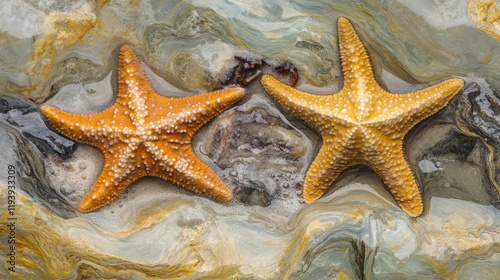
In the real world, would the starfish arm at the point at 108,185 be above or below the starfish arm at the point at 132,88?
below

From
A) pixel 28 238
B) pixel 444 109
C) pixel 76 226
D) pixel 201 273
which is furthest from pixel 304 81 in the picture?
pixel 28 238

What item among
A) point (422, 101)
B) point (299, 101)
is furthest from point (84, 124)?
point (422, 101)

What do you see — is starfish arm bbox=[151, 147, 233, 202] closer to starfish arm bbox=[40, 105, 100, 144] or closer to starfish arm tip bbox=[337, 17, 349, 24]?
starfish arm bbox=[40, 105, 100, 144]

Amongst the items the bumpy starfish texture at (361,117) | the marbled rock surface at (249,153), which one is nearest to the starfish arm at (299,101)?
the bumpy starfish texture at (361,117)

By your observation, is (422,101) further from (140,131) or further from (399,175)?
(140,131)

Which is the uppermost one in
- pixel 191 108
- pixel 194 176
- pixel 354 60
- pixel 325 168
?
pixel 354 60

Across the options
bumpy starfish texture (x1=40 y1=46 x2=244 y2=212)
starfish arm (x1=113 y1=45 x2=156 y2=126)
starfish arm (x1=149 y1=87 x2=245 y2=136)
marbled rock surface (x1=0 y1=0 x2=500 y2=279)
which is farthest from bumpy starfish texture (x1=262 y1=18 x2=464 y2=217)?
starfish arm (x1=113 y1=45 x2=156 y2=126)

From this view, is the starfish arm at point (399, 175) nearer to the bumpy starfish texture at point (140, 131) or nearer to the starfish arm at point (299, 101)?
the starfish arm at point (299, 101)
